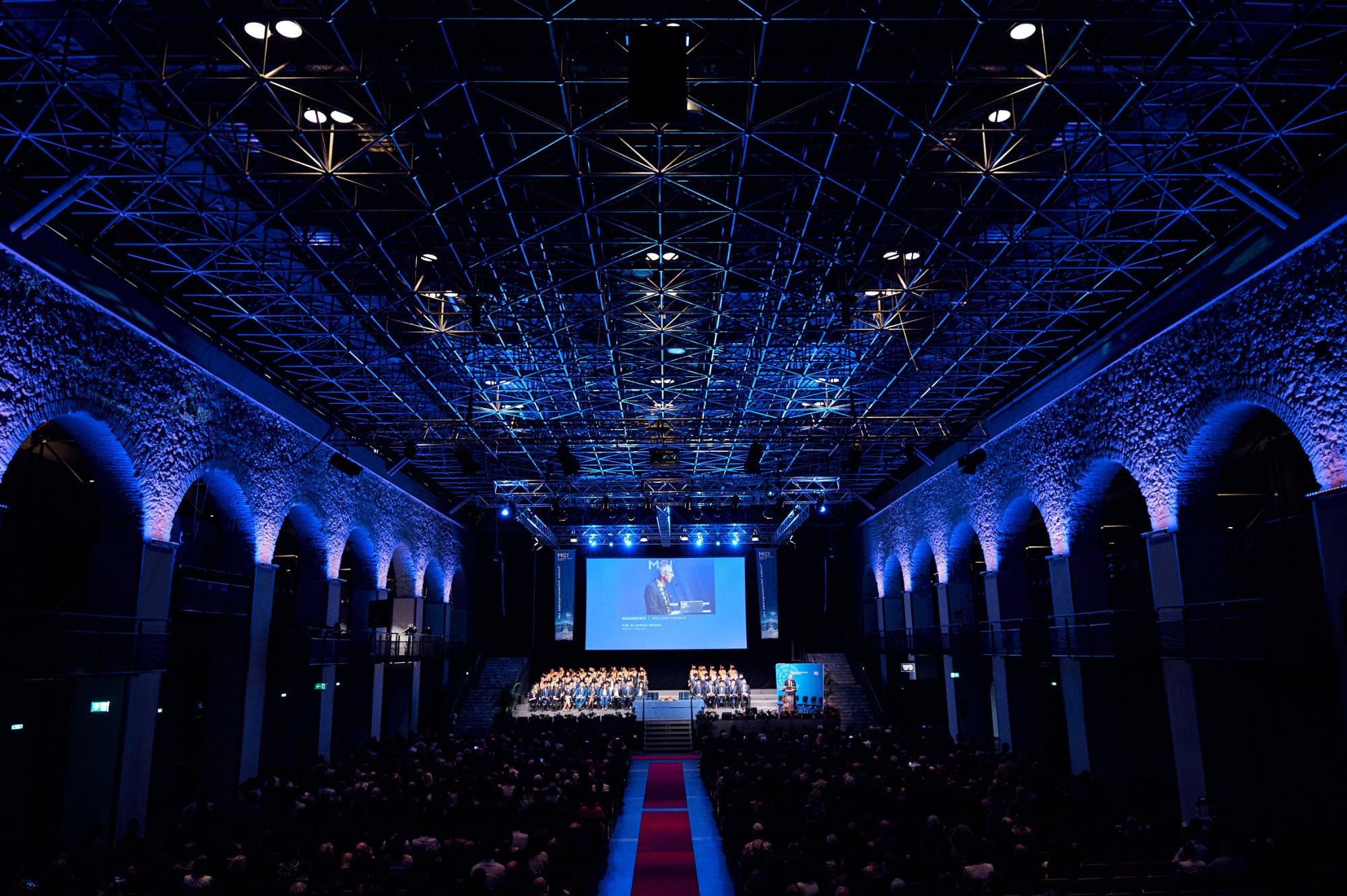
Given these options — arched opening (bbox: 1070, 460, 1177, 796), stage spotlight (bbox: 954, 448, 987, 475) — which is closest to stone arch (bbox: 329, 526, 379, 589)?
stage spotlight (bbox: 954, 448, 987, 475)

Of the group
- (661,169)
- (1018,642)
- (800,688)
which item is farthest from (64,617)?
(800,688)

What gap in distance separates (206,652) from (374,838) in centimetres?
1285

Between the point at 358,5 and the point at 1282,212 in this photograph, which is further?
the point at 1282,212

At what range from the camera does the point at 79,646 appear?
1315 cm

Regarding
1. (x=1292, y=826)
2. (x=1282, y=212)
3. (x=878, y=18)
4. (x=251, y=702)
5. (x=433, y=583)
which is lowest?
(x=1292, y=826)

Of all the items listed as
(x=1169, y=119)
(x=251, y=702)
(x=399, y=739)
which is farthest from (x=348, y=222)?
(x=399, y=739)

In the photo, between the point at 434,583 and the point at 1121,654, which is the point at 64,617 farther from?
the point at 434,583

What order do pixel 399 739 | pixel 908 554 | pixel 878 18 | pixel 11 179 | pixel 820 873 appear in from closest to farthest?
pixel 878 18 < pixel 820 873 < pixel 11 179 < pixel 399 739 < pixel 908 554

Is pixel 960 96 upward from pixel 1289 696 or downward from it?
upward

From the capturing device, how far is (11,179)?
12320 mm

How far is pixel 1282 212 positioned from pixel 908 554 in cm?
2111

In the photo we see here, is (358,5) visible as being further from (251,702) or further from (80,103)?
(251,702)

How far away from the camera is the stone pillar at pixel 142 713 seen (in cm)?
1477

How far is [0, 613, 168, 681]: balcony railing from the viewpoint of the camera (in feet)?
40.0
